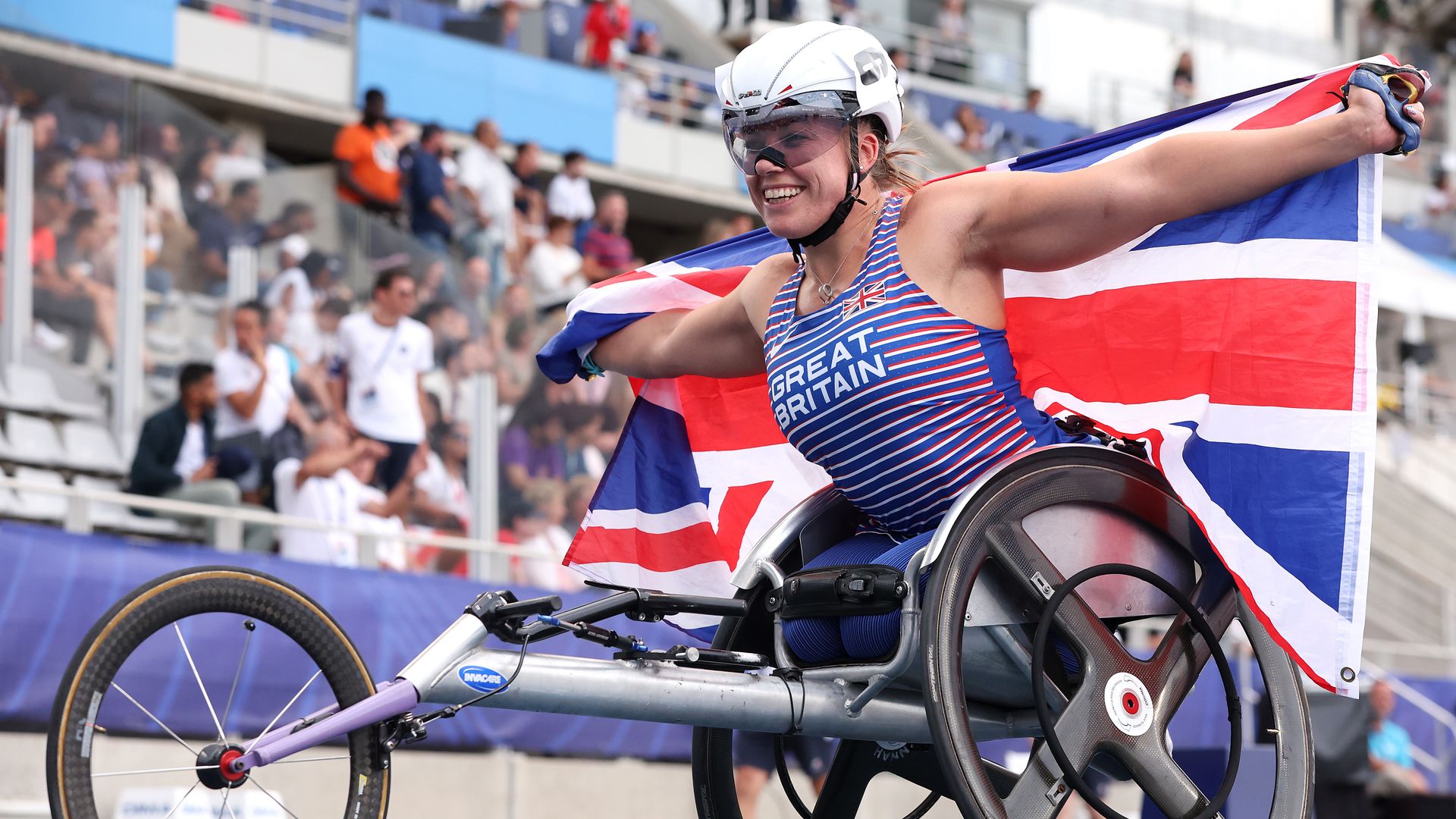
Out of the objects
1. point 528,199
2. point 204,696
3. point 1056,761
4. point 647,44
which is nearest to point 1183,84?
point 647,44

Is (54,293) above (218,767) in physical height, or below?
above

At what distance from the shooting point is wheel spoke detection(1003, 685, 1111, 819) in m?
3.13

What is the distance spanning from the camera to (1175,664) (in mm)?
3453

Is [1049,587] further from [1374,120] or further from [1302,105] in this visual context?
[1302,105]

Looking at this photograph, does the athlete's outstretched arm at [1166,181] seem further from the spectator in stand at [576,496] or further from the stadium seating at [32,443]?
the spectator in stand at [576,496]

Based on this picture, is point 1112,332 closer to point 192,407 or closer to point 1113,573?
point 1113,573

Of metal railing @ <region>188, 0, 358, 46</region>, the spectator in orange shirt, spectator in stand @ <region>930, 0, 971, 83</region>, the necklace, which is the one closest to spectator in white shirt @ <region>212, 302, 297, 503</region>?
the spectator in orange shirt

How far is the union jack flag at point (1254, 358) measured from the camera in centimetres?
346

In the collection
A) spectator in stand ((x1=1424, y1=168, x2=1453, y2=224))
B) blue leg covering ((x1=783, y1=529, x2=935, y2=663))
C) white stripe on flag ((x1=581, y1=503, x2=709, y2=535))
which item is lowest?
blue leg covering ((x1=783, y1=529, x2=935, y2=663))

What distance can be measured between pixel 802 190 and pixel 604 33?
1204cm

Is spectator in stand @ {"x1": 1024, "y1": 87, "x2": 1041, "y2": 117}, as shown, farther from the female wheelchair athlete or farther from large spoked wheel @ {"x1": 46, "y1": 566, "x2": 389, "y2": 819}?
large spoked wheel @ {"x1": 46, "y1": 566, "x2": 389, "y2": 819}

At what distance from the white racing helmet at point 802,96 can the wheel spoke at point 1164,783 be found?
3.99 feet

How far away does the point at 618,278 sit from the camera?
453 cm

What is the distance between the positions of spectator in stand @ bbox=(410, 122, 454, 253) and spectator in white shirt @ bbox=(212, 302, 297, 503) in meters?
2.18
